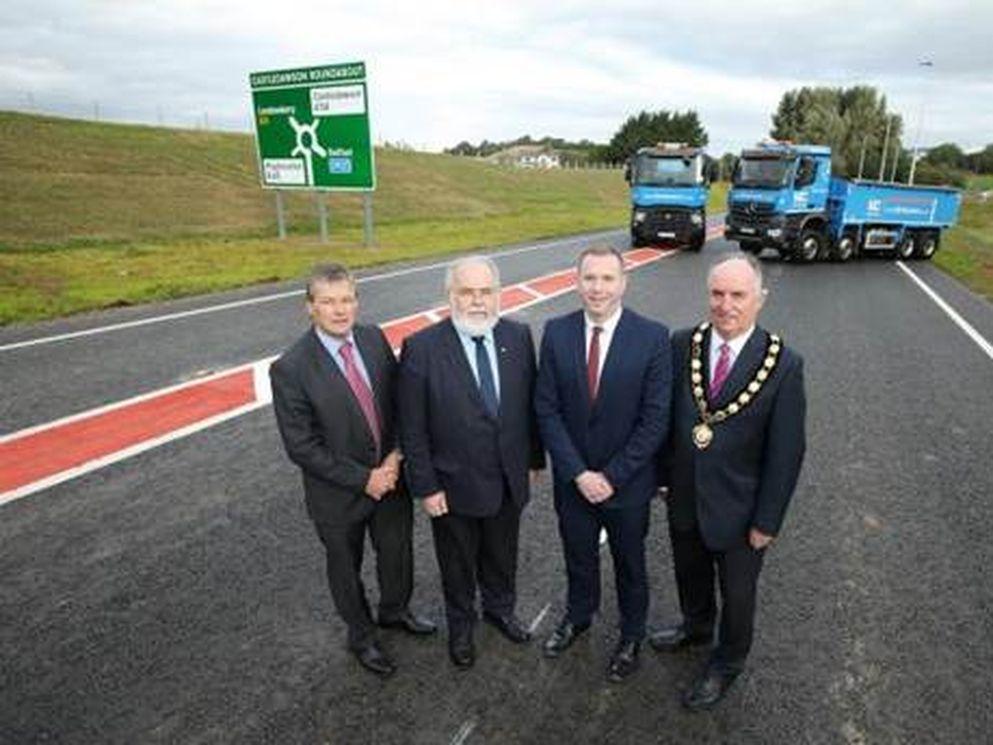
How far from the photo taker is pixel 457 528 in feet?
12.6

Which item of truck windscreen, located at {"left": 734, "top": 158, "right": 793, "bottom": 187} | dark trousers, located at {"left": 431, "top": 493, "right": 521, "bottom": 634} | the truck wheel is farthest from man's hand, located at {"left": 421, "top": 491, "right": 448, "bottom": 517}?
the truck wheel

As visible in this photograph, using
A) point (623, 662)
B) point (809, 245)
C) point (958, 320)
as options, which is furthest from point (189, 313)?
point (809, 245)

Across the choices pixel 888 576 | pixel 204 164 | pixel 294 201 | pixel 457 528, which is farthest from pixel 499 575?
pixel 204 164

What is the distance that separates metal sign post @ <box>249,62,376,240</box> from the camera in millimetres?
20359

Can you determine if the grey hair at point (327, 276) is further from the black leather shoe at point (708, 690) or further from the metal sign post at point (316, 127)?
the metal sign post at point (316, 127)

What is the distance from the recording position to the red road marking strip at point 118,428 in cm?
603

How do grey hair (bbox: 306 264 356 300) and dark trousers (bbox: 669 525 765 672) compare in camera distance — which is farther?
dark trousers (bbox: 669 525 765 672)

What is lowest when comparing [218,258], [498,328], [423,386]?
[218,258]

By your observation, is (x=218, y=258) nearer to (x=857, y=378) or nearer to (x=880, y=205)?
(x=857, y=378)

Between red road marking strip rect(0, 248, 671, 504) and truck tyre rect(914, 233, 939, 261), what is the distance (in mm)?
23304

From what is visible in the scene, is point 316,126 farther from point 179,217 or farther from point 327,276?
point 327,276

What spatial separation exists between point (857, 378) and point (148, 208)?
2713 centimetres

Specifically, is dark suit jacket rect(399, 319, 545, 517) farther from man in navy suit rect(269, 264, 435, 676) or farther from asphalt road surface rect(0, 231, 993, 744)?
asphalt road surface rect(0, 231, 993, 744)

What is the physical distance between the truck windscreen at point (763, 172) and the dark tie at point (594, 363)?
19719 millimetres
